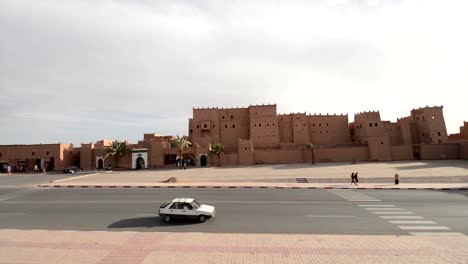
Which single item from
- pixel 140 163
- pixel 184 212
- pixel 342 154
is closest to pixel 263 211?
pixel 184 212

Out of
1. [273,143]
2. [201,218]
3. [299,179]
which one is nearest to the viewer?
[201,218]

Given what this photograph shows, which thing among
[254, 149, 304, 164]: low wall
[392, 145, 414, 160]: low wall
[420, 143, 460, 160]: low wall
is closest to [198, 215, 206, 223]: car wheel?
[254, 149, 304, 164]: low wall

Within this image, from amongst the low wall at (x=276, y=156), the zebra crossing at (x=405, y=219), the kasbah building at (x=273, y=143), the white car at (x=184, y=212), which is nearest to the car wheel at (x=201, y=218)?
the white car at (x=184, y=212)

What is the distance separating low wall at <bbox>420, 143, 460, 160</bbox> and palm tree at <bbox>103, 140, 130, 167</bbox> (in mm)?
48317

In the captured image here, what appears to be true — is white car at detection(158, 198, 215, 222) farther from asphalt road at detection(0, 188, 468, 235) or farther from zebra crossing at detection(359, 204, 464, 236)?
zebra crossing at detection(359, 204, 464, 236)

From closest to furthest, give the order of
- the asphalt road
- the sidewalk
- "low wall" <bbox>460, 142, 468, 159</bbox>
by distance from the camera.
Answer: the asphalt road < the sidewalk < "low wall" <bbox>460, 142, 468, 159</bbox>

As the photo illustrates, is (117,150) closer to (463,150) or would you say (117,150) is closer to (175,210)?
(175,210)

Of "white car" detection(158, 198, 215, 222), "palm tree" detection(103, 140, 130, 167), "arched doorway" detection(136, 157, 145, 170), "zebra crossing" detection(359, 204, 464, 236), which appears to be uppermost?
"palm tree" detection(103, 140, 130, 167)

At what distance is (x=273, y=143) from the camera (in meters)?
59.6

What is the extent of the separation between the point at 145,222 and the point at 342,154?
4417cm

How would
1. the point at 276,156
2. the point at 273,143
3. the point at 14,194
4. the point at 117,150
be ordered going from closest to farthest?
the point at 14,194 → the point at 117,150 → the point at 276,156 → the point at 273,143

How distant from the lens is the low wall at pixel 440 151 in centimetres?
5366

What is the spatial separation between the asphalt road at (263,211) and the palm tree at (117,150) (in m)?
25.9

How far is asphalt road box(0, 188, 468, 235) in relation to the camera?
15742mm
